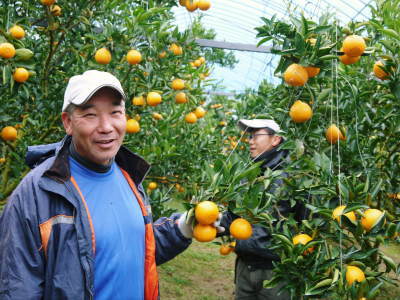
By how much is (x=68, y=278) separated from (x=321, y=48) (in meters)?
1.04

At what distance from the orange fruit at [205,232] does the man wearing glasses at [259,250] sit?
758mm

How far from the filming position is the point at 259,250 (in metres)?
2.11

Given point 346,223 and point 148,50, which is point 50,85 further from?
point 346,223

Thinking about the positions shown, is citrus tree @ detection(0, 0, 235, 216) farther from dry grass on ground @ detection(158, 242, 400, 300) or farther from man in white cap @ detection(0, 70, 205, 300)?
dry grass on ground @ detection(158, 242, 400, 300)

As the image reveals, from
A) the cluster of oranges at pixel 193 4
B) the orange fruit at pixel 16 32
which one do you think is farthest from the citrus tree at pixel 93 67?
the cluster of oranges at pixel 193 4

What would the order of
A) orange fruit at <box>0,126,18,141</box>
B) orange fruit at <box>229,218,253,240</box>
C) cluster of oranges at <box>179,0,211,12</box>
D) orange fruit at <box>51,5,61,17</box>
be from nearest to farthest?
orange fruit at <box>229,218,253,240</box>, orange fruit at <box>0,126,18,141</box>, orange fruit at <box>51,5,61,17</box>, cluster of oranges at <box>179,0,211,12</box>

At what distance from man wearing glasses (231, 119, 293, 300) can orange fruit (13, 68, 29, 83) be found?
1250 millimetres

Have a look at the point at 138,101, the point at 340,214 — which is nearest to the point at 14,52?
the point at 138,101

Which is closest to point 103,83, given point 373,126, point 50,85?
point 373,126

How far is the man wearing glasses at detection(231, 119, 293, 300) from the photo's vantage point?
6.88 feet

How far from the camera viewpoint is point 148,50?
2285 mm

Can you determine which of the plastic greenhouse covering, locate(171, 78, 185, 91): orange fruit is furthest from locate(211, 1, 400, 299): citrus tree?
the plastic greenhouse covering

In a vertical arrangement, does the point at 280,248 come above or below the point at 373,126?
below

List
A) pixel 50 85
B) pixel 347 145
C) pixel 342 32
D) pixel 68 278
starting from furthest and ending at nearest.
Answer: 1. pixel 50 85
2. pixel 347 145
3. pixel 342 32
4. pixel 68 278
